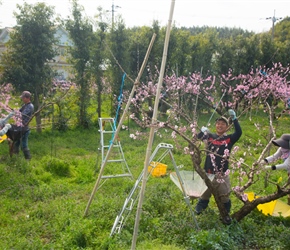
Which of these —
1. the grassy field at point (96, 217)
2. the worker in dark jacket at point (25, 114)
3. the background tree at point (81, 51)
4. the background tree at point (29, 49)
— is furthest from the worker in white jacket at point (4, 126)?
the background tree at point (81, 51)

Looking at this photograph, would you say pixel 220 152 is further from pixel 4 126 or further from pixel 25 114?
pixel 25 114

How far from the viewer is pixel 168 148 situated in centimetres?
360

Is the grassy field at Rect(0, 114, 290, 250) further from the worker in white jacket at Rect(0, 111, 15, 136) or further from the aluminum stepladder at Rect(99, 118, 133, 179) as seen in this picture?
the worker in white jacket at Rect(0, 111, 15, 136)

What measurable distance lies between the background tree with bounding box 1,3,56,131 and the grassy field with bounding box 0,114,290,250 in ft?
12.5

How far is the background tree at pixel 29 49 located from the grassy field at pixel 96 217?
3802 millimetres

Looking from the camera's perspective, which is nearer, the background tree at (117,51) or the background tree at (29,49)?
the background tree at (29,49)

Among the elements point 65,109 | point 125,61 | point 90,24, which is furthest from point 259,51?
point 65,109

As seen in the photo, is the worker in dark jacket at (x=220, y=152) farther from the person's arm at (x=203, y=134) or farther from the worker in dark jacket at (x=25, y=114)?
the worker in dark jacket at (x=25, y=114)

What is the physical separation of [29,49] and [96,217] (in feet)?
23.6

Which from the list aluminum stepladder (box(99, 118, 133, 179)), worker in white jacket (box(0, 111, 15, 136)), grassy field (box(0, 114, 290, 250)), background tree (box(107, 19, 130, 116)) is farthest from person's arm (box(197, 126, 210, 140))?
background tree (box(107, 19, 130, 116))

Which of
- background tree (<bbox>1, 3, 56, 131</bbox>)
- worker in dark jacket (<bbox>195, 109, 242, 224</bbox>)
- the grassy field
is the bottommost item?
the grassy field

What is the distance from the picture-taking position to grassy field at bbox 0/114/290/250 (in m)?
3.56

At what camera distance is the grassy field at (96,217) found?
140 inches

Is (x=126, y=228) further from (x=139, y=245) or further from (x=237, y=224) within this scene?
(x=237, y=224)
